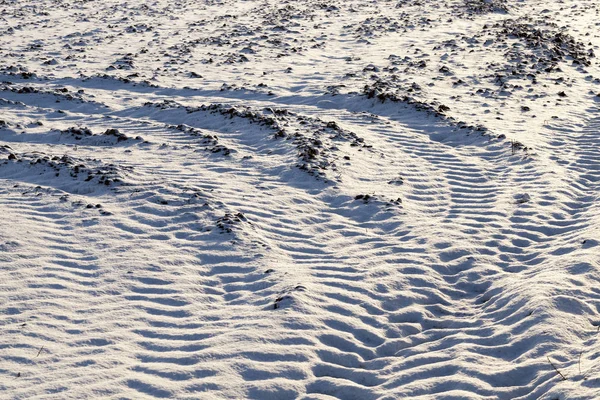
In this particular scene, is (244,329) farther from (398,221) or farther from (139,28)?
(139,28)

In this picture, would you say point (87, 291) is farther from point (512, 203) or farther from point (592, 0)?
point (592, 0)

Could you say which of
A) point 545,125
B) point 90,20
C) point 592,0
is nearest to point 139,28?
point 90,20

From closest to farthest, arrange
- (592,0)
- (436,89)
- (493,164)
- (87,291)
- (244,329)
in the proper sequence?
1. (244,329)
2. (87,291)
3. (493,164)
4. (436,89)
5. (592,0)

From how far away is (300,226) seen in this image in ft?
29.8

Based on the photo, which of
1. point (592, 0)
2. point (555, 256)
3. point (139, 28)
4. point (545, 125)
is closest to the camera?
point (555, 256)

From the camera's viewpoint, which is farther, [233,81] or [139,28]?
[139,28]

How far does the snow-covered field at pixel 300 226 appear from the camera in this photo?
6082mm

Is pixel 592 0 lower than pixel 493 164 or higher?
higher

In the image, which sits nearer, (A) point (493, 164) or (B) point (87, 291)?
(B) point (87, 291)

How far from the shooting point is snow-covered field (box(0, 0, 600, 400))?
20.0ft

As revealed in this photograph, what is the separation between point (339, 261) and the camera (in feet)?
26.7

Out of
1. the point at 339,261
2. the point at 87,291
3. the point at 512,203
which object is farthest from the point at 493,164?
the point at 87,291

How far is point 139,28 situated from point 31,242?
54.2ft

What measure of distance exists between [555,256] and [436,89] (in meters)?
8.14
